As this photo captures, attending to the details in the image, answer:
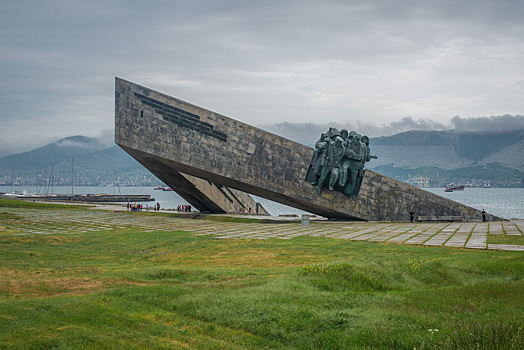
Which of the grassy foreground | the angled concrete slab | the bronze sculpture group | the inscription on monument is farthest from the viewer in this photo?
the bronze sculpture group

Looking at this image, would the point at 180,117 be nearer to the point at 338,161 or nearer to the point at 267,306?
the point at 338,161

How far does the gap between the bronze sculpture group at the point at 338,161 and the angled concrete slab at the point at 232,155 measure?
1.71 ft

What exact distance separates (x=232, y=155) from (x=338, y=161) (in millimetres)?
6440

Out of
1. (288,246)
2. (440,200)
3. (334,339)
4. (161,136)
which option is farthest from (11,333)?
(440,200)

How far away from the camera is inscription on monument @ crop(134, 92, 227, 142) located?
1009 inches

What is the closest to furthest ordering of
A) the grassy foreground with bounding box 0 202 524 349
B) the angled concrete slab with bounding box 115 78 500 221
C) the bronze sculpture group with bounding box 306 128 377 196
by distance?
the grassy foreground with bounding box 0 202 524 349 < the angled concrete slab with bounding box 115 78 500 221 < the bronze sculpture group with bounding box 306 128 377 196

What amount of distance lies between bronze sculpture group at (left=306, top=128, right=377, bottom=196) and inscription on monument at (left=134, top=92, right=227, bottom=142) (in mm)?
6140

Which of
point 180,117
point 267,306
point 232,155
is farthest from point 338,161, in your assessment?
point 267,306

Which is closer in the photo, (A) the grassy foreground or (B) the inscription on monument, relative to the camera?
(A) the grassy foreground

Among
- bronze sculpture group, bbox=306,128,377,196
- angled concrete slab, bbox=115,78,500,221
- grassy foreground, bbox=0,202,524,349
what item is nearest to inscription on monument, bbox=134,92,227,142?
angled concrete slab, bbox=115,78,500,221

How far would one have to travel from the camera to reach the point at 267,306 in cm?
725

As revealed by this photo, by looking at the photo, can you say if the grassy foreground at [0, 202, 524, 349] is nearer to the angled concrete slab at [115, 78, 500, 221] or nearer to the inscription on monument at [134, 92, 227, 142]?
the angled concrete slab at [115, 78, 500, 221]

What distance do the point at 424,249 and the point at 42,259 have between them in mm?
11636

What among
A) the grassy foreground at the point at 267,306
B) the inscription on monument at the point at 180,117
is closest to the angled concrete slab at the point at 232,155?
the inscription on monument at the point at 180,117
